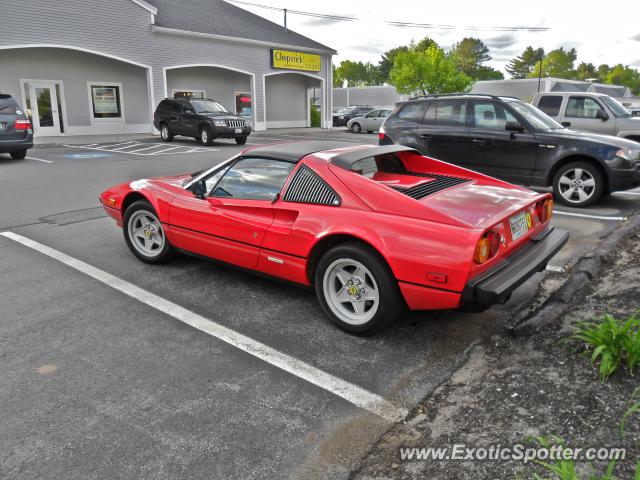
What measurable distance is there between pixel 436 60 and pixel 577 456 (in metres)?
44.5

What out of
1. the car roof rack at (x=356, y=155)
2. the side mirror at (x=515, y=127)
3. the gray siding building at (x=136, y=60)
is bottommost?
the car roof rack at (x=356, y=155)

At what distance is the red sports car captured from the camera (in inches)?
133

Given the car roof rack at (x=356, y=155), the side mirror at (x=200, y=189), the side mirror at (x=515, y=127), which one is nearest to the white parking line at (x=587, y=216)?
the side mirror at (x=515, y=127)

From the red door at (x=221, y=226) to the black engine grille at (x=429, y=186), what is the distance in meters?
1.09

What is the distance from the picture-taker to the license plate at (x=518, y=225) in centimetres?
378

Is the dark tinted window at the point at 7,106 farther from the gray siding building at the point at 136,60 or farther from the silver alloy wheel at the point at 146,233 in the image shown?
the silver alloy wheel at the point at 146,233

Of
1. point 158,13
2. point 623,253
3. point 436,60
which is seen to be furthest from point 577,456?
point 436,60

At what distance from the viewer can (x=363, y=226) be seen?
362cm

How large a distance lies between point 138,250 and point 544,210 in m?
3.91

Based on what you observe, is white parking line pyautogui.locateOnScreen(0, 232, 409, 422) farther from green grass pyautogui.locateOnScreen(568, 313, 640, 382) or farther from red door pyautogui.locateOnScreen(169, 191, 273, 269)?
green grass pyautogui.locateOnScreen(568, 313, 640, 382)

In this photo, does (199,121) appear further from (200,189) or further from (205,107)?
(200,189)

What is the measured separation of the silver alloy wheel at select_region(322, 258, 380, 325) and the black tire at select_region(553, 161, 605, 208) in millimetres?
5699

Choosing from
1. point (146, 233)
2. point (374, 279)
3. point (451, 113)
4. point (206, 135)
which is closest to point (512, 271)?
point (374, 279)

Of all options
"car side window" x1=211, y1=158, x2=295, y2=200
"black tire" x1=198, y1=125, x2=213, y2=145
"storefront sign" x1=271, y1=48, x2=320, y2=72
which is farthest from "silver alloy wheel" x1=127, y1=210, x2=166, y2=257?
"storefront sign" x1=271, y1=48, x2=320, y2=72
